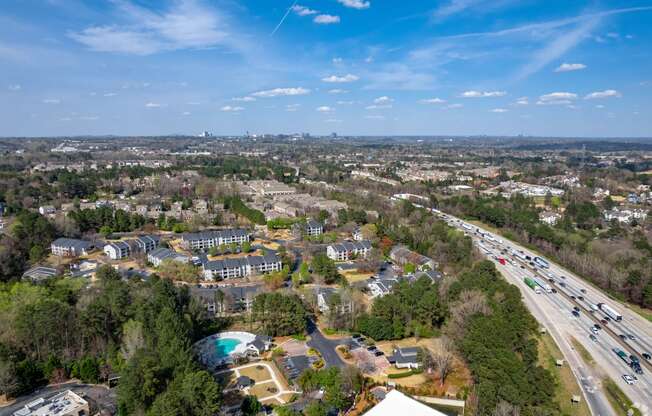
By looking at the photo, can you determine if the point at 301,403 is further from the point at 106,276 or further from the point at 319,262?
the point at 106,276

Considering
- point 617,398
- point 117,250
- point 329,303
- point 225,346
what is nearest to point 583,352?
point 617,398

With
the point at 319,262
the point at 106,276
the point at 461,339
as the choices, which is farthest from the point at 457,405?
the point at 106,276

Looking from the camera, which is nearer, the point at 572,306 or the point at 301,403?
the point at 301,403

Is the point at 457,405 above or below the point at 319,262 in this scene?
below

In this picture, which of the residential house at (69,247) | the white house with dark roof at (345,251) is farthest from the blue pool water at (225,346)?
the residential house at (69,247)

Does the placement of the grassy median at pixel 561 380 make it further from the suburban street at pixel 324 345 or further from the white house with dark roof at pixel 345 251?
the white house with dark roof at pixel 345 251

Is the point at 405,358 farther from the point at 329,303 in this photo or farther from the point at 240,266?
the point at 240,266
